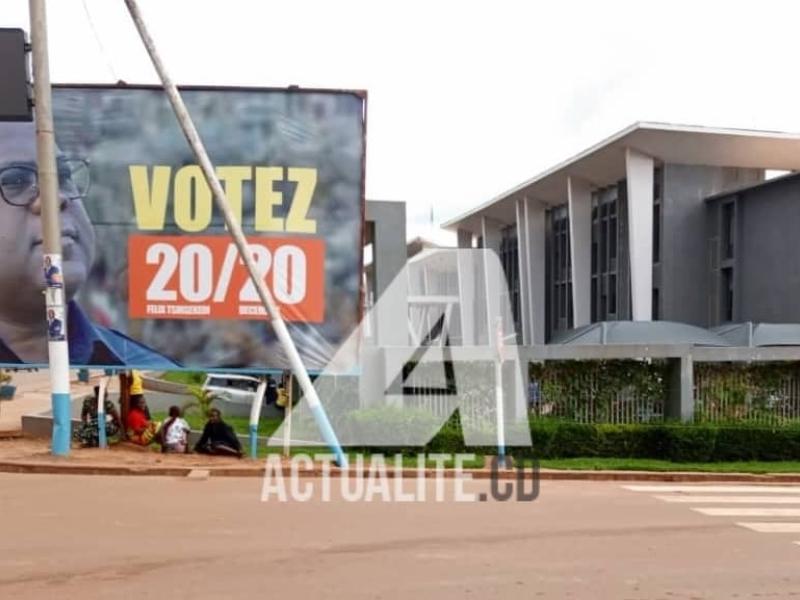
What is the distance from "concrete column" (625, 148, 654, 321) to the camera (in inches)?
1390

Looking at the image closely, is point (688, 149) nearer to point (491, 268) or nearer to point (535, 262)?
point (535, 262)

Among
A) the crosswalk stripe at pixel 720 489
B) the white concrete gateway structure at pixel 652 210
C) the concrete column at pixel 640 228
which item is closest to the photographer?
the crosswalk stripe at pixel 720 489

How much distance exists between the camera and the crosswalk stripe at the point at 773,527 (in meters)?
9.15

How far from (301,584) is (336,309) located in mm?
9048

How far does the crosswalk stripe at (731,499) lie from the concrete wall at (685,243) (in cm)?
2401

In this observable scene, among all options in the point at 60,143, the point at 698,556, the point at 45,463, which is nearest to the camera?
the point at 698,556

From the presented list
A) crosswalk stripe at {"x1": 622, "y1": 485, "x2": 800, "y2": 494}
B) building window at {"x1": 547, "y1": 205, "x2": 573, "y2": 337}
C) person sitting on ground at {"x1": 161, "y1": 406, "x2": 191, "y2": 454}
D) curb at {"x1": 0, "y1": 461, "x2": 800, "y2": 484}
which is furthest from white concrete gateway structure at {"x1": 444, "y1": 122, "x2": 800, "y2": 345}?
person sitting on ground at {"x1": 161, "y1": 406, "x2": 191, "y2": 454}

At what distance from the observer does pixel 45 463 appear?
41.4 ft

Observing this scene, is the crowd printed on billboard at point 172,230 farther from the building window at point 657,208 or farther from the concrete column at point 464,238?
the concrete column at point 464,238

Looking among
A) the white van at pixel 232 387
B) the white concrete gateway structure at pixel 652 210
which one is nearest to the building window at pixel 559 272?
the white concrete gateway structure at pixel 652 210

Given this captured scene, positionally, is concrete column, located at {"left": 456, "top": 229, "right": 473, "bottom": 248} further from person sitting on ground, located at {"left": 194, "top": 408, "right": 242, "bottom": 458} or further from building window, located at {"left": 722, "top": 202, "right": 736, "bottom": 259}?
person sitting on ground, located at {"left": 194, "top": 408, "right": 242, "bottom": 458}

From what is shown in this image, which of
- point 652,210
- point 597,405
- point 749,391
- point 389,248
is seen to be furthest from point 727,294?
point 597,405

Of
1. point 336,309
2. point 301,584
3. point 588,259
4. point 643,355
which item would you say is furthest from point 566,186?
point 301,584

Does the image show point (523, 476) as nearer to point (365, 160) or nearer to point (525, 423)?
point (525, 423)
